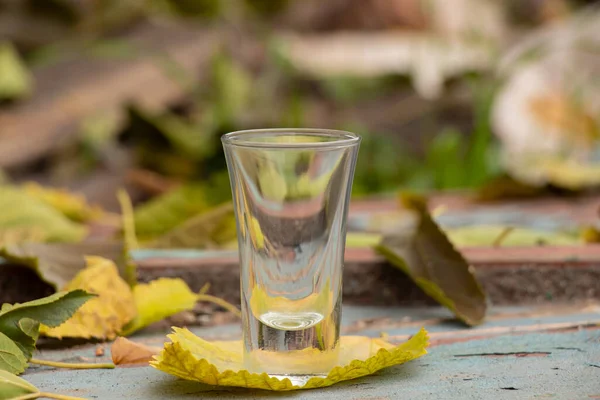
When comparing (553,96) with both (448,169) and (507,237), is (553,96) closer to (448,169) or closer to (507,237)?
(448,169)

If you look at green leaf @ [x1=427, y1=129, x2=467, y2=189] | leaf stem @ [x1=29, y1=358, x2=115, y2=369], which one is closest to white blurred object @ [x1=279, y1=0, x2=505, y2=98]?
green leaf @ [x1=427, y1=129, x2=467, y2=189]

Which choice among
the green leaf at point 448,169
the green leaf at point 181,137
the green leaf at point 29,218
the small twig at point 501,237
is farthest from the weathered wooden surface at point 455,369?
the green leaf at point 448,169

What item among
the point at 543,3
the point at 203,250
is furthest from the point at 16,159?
the point at 543,3

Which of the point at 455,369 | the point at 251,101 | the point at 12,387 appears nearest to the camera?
the point at 12,387

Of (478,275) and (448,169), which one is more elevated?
(478,275)

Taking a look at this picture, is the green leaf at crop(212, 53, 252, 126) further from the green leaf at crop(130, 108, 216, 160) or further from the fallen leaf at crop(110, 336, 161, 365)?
the fallen leaf at crop(110, 336, 161, 365)

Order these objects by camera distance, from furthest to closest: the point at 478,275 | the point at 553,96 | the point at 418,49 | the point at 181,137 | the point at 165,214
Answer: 1. the point at 418,49
2. the point at 553,96
3. the point at 181,137
4. the point at 165,214
5. the point at 478,275

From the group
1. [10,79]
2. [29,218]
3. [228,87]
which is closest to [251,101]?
[228,87]
